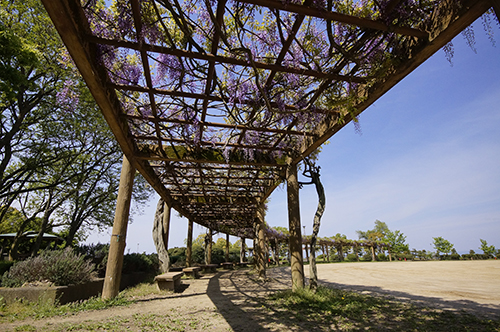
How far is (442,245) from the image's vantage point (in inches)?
1277

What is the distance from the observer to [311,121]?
14.5 ft

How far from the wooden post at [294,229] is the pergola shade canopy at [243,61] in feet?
1.47

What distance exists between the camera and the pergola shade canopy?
2412mm

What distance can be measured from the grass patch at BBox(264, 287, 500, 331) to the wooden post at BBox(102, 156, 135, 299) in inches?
113

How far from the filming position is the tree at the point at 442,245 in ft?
104

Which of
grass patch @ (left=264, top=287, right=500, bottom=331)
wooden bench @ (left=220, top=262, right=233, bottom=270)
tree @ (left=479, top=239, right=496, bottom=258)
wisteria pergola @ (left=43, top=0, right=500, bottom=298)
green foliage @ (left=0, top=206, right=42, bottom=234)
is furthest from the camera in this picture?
tree @ (left=479, top=239, right=496, bottom=258)

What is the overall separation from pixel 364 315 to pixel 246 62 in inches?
152

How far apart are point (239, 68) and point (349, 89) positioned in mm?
1614

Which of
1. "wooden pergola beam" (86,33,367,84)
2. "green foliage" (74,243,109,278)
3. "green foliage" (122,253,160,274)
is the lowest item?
"green foliage" (122,253,160,274)

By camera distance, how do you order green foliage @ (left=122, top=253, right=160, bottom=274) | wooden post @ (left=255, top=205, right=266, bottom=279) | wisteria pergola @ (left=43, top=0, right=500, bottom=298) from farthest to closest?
wooden post @ (left=255, top=205, right=266, bottom=279) < green foliage @ (left=122, top=253, right=160, bottom=274) < wisteria pergola @ (left=43, top=0, right=500, bottom=298)

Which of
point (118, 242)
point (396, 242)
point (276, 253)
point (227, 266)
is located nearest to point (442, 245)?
point (396, 242)

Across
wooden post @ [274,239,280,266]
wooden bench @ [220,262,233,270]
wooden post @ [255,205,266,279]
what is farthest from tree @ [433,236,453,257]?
wooden post @ [255,205,266,279]

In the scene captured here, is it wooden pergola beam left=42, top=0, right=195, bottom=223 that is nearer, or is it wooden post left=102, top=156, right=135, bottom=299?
wooden pergola beam left=42, top=0, right=195, bottom=223

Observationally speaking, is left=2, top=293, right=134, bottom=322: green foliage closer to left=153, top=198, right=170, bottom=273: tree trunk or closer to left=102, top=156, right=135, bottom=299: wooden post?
left=102, top=156, right=135, bottom=299: wooden post
